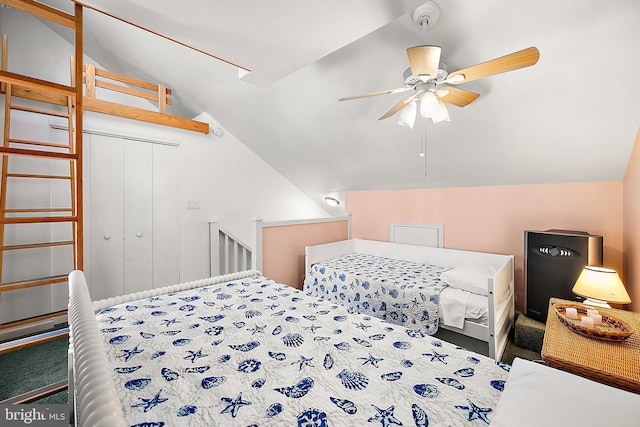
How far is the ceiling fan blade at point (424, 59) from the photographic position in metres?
1.21

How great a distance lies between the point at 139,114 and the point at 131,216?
43.8 inches

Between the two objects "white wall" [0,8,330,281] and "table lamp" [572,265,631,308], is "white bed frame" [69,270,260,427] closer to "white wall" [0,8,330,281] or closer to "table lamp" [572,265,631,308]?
"table lamp" [572,265,631,308]

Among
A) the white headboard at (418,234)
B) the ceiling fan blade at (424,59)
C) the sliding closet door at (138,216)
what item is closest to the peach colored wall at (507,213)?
the white headboard at (418,234)

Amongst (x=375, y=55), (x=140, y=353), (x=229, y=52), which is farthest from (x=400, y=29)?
(x=140, y=353)

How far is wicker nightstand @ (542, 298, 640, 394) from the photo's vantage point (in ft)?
3.23

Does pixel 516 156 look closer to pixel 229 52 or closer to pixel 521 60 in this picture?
pixel 521 60

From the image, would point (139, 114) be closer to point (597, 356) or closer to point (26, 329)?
point (26, 329)

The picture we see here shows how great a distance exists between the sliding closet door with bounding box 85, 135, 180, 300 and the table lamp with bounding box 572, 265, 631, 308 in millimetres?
3706

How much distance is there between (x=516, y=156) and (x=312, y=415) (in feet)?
8.32

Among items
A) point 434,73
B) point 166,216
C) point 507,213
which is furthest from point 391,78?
point 166,216


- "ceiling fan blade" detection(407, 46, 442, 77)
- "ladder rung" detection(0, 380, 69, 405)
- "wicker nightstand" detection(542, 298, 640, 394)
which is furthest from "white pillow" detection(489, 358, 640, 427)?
"ladder rung" detection(0, 380, 69, 405)

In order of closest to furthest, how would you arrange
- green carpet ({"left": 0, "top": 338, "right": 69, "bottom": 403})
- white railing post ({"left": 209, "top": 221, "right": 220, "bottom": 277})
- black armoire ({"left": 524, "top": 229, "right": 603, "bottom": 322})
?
green carpet ({"left": 0, "top": 338, "right": 69, "bottom": 403}) → black armoire ({"left": 524, "top": 229, "right": 603, "bottom": 322}) → white railing post ({"left": 209, "top": 221, "right": 220, "bottom": 277})

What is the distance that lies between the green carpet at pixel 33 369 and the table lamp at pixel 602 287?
3.13 meters

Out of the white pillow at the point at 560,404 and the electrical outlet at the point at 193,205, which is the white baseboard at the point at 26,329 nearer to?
the electrical outlet at the point at 193,205
